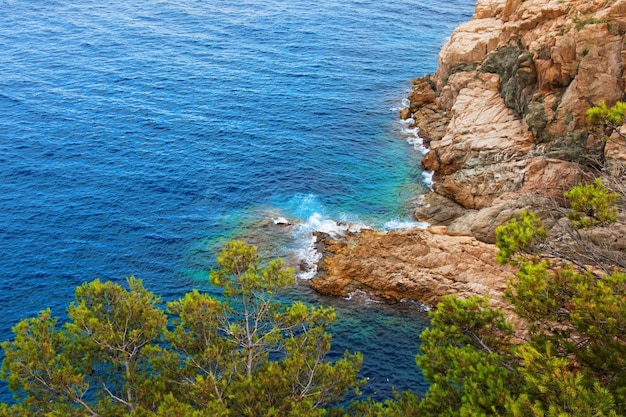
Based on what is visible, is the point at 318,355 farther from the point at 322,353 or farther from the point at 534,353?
the point at 534,353

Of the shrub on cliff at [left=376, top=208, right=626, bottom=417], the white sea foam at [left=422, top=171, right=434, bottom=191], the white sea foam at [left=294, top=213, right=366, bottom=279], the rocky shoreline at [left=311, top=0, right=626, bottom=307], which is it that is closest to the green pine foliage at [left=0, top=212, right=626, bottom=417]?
the shrub on cliff at [left=376, top=208, right=626, bottom=417]

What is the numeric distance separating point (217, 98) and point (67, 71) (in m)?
31.7

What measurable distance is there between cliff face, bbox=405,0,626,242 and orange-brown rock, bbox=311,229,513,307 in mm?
3416

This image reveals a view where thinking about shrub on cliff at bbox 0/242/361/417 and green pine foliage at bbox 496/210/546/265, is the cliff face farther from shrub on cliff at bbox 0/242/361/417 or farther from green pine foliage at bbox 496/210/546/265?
shrub on cliff at bbox 0/242/361/417

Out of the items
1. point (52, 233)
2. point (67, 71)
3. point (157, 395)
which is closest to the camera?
point (157, 395)

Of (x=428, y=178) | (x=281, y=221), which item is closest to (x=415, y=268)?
(x=281, y=221)

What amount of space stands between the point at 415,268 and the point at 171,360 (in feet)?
105

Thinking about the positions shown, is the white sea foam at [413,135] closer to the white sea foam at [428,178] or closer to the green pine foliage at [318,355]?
the white sea foam at [428,178]

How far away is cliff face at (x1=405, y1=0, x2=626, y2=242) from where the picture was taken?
62453mm

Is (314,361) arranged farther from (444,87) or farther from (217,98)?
(217,98)

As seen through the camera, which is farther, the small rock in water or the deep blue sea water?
the small rock in water

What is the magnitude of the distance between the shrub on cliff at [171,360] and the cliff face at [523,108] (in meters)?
31.9

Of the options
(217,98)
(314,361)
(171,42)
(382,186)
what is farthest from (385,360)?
(171,42)

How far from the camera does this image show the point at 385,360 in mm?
54000
